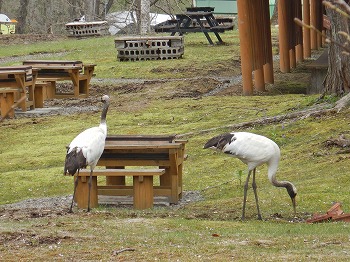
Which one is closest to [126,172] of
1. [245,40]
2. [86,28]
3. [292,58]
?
[245,40]

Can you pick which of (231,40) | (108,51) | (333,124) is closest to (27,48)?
(108,51)

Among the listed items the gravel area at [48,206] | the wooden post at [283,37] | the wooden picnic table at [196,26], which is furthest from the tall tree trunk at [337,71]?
the wooden picnic table at [196,26]

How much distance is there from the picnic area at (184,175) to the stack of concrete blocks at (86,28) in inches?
571

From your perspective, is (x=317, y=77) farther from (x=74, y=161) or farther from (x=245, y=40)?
(x=74, y=161)

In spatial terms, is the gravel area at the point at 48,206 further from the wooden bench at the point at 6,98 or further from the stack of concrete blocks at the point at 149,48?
the stack of concrete blocks at the point at 149,48

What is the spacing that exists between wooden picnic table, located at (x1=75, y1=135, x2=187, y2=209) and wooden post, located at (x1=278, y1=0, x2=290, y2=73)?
48.9 ft

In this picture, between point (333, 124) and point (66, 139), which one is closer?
point (333, 124)

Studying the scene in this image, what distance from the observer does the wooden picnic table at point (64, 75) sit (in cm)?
2409

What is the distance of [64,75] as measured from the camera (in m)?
24.4

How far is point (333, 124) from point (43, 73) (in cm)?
1068

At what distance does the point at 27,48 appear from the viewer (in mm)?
36438

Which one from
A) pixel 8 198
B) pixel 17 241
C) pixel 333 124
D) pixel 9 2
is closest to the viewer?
pixel 17 241

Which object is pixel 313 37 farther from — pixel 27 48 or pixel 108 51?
pixel 27 48

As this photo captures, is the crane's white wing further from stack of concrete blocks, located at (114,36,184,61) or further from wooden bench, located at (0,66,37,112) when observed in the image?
stack of concrete blocks, located at (114,36,184,61)
